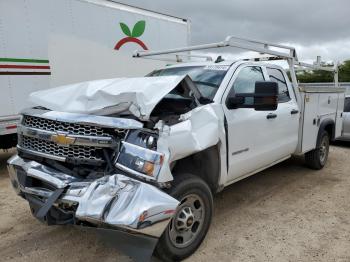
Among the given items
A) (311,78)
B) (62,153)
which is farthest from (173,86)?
(311,78)

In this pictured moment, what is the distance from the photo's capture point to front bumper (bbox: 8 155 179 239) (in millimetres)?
2535

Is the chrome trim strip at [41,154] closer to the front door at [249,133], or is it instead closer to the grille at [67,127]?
the grille at [67,127]

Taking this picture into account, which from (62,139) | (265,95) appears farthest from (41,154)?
(265,95)

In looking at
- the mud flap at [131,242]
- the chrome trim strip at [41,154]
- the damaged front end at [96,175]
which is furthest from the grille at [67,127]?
the mud flap at [131,242]

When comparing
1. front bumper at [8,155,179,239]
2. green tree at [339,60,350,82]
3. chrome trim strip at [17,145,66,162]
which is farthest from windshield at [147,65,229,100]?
Result: green tree at [339,60,350,82]

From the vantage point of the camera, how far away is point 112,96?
309cm

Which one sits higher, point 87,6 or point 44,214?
point 87,6

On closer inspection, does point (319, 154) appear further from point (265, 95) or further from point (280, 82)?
point (265, 95)

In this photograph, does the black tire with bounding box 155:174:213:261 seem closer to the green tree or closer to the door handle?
the door handle

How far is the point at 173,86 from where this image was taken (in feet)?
10.4

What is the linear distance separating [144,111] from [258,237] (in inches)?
76.8

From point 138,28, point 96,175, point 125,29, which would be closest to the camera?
point 96,175

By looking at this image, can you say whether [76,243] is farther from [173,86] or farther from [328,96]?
[328,96]

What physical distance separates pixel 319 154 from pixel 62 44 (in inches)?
205
